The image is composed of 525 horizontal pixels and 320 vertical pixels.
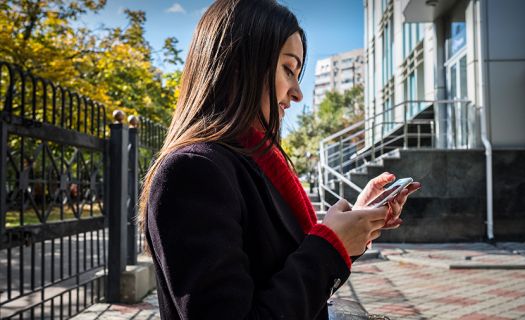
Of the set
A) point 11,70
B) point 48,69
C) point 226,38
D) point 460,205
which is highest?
point 48,69

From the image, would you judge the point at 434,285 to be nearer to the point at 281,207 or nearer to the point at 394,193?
the point at 394,193

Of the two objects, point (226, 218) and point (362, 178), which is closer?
point (226, 218)

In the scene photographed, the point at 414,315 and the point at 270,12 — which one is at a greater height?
the point at 270,12

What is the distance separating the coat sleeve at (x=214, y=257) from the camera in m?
1.10

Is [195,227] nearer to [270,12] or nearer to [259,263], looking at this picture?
[259,263]

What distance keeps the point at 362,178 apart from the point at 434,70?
4.40 metres

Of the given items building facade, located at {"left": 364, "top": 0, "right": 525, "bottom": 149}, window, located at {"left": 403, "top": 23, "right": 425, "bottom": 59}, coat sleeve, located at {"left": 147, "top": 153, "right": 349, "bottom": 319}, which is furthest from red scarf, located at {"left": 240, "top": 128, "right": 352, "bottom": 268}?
window, located at {"left": 403, "top": 23, "right": 425, "bottom": 59}

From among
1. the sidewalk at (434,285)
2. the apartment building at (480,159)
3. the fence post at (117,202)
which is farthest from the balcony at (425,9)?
the fence post at (117,202)

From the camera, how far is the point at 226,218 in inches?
45.0

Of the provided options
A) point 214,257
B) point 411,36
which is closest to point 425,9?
point 411,36

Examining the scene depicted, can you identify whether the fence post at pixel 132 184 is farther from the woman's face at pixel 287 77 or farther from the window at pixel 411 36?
the window at pixel 411 36

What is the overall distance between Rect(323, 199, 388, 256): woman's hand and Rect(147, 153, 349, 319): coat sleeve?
0.17 ft

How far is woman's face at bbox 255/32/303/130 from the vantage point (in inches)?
53.9

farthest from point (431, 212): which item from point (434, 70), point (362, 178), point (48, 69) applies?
point (48, 69)
